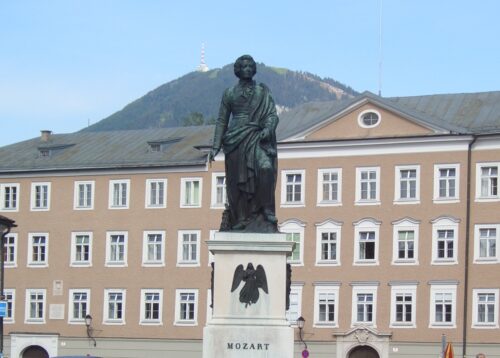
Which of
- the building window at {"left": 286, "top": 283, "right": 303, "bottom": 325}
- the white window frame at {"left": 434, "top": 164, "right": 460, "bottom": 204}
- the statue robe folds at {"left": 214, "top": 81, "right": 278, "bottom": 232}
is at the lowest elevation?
the building window at {"left": 286, "top": 283, "right": 303, "bottom": 325}

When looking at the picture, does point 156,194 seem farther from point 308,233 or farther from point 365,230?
point 365,230

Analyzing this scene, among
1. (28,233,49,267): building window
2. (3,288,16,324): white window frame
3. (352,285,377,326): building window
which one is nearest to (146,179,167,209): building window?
(28,233,49,267): building window

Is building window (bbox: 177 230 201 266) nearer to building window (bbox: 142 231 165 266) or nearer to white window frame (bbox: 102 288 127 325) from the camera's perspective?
building window (bbox: 142 231 165 266)

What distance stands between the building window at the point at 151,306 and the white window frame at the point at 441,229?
14.5 meters

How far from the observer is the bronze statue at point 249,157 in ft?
73.3

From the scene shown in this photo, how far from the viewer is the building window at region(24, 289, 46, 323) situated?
75000 mm

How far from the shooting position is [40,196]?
7594 centimetres

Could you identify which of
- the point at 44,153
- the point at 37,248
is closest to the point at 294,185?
the point at 37,248

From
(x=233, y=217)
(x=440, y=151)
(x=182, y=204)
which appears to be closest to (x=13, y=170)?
(x=182, y=204)

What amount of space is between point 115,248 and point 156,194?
3.58 meters

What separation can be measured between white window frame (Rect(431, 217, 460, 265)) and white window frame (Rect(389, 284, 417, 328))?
1.68 m

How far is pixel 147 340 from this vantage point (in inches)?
2844

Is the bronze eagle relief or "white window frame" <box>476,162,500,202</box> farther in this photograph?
"white window frame" <box>476,162,500,202</box>

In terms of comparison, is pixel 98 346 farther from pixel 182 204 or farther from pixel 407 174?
pixel 407 174
